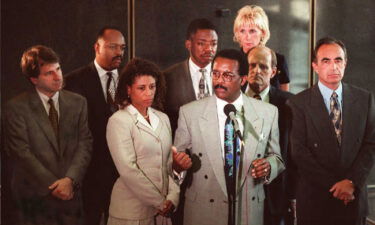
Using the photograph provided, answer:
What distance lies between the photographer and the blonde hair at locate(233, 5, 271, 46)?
11.9 feet

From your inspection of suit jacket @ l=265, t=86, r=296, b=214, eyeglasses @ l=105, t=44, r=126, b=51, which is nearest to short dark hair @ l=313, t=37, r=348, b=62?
suit jacket @ l=265, t=86, r=296, b=214

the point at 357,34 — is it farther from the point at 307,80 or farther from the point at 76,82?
the point at 76,82

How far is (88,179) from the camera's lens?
3.45 m

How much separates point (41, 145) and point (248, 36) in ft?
5.58

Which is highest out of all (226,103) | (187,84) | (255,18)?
(255,18)

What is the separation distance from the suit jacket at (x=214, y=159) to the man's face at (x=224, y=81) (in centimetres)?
9

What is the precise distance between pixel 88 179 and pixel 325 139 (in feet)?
5.87

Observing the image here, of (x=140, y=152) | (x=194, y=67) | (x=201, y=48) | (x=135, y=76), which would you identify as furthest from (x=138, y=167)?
(x=201, y=48)

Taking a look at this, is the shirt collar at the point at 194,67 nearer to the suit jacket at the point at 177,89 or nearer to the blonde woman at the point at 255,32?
the suit jacket at the point at 177,89

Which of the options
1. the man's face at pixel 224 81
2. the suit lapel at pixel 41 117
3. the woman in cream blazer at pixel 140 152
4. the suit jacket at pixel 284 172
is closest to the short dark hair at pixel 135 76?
the woman in cream blazer at pixel 140 152

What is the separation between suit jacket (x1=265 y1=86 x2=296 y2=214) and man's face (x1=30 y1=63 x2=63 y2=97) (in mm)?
1557

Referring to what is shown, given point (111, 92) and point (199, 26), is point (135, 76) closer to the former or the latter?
point (111, 92)

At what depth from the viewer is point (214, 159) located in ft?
10.7

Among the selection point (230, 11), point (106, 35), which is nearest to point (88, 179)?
point (106, 35)
